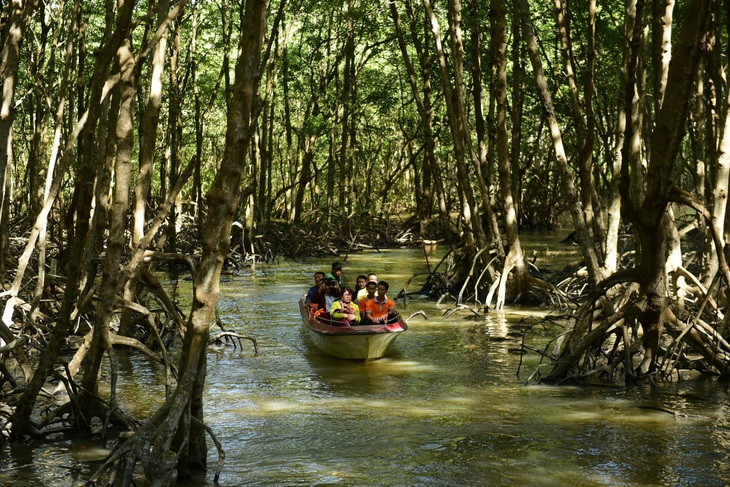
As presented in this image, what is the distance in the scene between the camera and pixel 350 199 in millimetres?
31078

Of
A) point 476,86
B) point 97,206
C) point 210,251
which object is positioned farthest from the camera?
point 476,86

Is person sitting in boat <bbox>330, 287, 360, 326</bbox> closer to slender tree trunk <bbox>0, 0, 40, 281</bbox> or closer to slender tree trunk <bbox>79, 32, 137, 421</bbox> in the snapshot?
slender tree trunk <bbox>79, 32, 137, 421</bbox>

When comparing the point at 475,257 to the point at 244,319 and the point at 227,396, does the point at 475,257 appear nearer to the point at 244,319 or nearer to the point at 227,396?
the point at 244,319

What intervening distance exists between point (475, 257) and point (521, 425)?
Result: 842 centimetres

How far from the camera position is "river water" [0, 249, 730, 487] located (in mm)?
7715

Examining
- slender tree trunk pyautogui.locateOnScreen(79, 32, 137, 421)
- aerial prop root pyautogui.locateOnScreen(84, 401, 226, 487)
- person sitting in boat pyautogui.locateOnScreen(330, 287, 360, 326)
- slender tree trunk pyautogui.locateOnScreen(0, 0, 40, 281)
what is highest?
slender tree trunk pyautogui.locateOnScreen(0, 0, 40, 281)

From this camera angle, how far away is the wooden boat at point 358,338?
40.6 feet

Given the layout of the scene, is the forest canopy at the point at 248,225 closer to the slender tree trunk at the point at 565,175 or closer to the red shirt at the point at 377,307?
the slender tree trunk at the point at 565,175

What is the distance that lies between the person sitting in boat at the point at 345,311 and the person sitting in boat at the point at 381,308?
18 cm

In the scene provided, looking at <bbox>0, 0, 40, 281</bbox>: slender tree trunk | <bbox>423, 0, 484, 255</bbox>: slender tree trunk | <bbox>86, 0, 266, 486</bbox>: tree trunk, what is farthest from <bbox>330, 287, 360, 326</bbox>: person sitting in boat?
<bbox>86, 0, 266, 486</bbox>: tree trunk

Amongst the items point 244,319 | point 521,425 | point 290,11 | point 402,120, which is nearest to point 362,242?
point 402,120

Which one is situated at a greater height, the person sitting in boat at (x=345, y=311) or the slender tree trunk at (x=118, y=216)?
the slender tree trunk at (x=118, y=216)

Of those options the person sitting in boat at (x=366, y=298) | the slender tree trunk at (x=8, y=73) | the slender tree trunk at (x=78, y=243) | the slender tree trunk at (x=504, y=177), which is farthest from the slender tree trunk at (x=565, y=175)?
the slender tree trunk at (x=8, y=73)

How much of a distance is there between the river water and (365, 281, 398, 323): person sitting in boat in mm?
609
